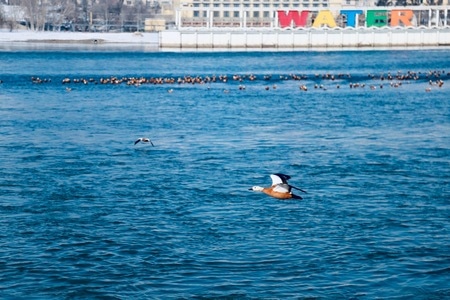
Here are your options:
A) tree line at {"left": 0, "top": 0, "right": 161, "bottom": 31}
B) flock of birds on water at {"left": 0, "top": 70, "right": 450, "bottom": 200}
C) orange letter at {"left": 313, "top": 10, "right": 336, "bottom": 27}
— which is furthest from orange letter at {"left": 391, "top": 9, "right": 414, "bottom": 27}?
flock of birds on water at {"left": 0, "top": 70, "right": 450, "bottom": 200}

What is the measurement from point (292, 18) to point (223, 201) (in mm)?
115042

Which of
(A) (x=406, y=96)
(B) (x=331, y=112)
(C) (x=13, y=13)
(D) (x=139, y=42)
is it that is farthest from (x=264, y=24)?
(B) (x=331, y=112)

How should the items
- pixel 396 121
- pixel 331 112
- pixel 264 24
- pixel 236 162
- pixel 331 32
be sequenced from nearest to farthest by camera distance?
pixel 236 162 < pixel 396 121 < pixel 331 112 < pixel 331 32 < pixel 264 24

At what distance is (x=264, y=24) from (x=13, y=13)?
4926 centimetres

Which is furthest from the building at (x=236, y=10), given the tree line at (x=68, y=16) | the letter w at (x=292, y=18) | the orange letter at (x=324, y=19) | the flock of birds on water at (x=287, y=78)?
the flock of birds on water at (x=287, y=78)

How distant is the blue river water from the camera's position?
19.2 meters

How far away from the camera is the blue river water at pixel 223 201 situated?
1916cm

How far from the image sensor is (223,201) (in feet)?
83.6

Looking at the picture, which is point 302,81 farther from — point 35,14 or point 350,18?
point 35,14

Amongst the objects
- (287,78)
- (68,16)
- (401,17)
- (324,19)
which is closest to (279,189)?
(287,78)

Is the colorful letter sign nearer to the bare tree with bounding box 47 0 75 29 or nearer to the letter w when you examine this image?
the letter w

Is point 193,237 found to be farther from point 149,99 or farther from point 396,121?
point 149,99

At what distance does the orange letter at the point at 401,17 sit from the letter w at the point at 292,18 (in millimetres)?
11263

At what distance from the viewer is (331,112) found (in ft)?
159
